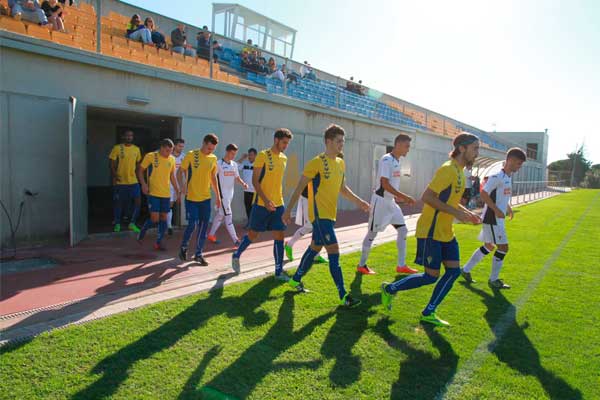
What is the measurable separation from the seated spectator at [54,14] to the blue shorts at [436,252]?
9.01 m

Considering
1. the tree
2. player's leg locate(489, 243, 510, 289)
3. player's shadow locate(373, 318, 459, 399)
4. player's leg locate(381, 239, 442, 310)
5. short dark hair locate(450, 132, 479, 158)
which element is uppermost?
the tree

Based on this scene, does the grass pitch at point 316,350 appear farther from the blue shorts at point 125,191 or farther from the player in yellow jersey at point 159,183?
the blue shorts at point 125,191

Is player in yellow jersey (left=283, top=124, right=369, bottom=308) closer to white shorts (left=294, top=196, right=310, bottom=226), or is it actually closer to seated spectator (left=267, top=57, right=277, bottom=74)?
white shorts (left=294, top=196, right=310, bottom=226)

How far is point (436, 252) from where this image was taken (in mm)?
4043

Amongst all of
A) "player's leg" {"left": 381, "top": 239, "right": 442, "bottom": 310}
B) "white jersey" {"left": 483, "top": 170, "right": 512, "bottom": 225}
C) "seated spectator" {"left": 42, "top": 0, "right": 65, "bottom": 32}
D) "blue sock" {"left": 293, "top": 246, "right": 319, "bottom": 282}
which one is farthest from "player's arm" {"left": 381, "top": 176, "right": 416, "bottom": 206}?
"seated spectator" {"left": 42, "top": 0, "right": 65, "bottom": 32}

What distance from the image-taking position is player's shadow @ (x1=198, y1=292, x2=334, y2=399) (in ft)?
9.53

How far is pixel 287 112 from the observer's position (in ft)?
40.7

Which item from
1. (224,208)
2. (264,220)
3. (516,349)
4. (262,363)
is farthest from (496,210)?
(224,208)

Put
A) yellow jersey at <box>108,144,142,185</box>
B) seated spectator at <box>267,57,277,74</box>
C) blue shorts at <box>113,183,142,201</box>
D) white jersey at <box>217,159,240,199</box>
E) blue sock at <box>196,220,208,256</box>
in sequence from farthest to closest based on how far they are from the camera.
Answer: seated spectator at <box>267,57,277,74</box> → blue shorts at <box>113,183,142,201</box> → yellow jersey at <box>108,144,142,185</box> → white jersey at <box>217,159,240,199</box> → blue sock at <box>196,220,208,256</box>

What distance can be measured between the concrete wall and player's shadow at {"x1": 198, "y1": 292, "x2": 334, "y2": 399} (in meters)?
5.54

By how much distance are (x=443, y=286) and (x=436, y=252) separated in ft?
1.32

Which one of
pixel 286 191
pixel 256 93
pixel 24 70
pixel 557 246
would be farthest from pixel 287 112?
pixel 557 246

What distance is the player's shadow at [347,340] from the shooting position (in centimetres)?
314

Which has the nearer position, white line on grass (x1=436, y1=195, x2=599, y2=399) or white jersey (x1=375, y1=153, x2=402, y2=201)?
white line on grass (x1=436, y1=195, x2=599, y2=399)
